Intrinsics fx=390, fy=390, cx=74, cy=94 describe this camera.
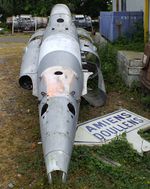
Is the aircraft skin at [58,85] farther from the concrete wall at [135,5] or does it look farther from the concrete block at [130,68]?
the concrete wall at [135,5]

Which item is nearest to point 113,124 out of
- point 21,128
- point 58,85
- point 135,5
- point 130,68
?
point 58,85

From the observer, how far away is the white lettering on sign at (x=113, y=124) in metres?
6.19

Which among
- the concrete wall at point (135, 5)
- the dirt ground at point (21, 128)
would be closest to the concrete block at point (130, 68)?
the dirt ground at point (21, 128)

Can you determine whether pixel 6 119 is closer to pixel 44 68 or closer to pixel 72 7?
pixel 44 68

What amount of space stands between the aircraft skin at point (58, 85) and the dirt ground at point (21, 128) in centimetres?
40

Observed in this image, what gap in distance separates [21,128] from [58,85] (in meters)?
1.24

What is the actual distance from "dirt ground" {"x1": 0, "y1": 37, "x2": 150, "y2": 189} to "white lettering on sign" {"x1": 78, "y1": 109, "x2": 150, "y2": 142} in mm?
406

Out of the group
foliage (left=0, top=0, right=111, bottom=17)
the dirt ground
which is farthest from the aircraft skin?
foliage (left=0, top=0, right=111, bottom=17)

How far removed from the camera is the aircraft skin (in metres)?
4.94

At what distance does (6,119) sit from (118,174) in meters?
2.87

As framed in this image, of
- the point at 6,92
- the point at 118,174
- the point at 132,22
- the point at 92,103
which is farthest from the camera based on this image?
the point at 132,22

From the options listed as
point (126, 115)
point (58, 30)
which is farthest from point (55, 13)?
point (126, 115)

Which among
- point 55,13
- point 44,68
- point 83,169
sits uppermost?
point 55,13

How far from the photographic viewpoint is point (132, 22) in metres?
12.2
